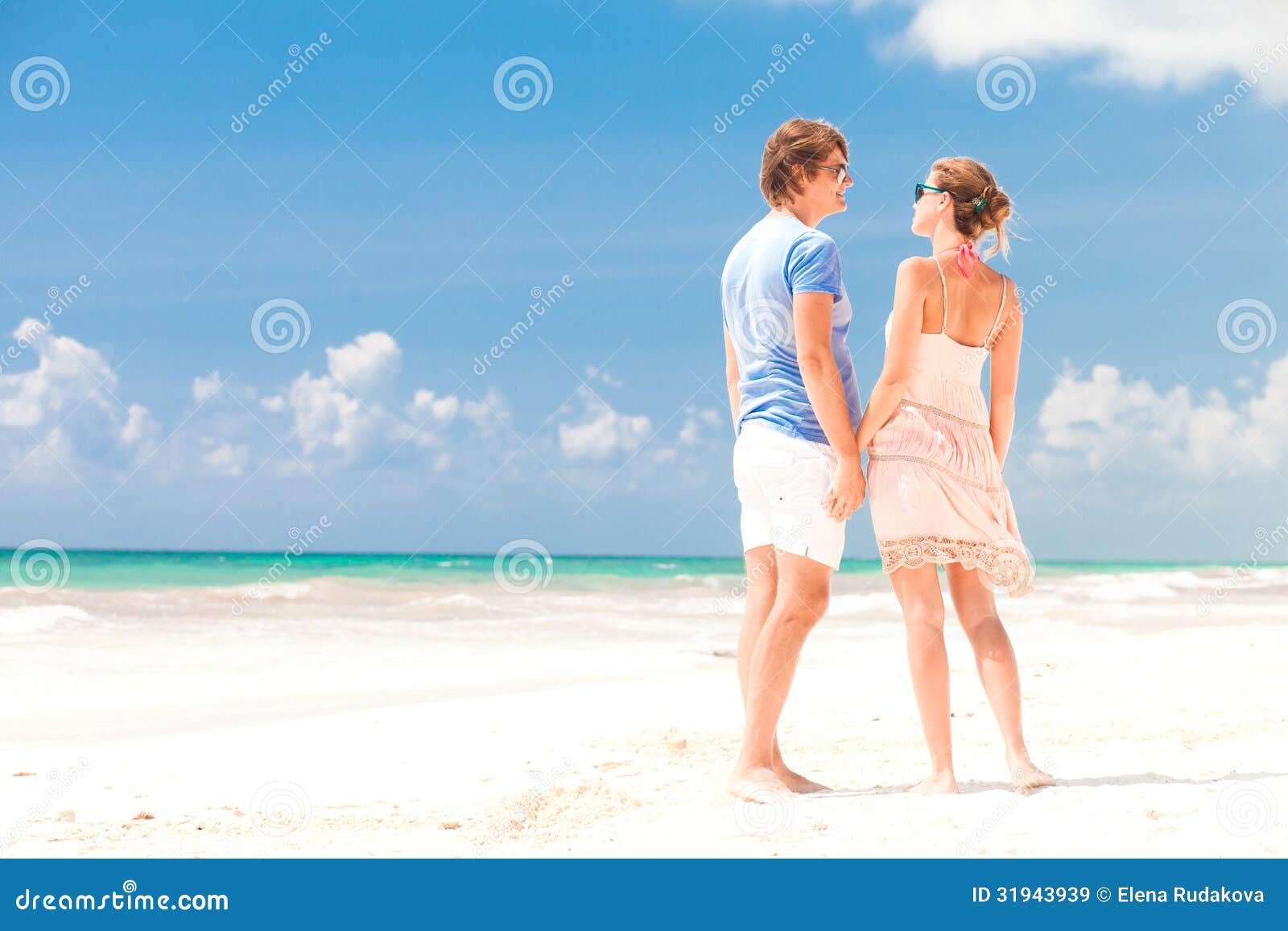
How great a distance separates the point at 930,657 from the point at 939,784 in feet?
1.31

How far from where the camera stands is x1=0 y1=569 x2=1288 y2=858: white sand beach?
A: 3268 millimetres

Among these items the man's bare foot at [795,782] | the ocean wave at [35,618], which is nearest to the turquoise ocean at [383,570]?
the ocean wave at [35,618]

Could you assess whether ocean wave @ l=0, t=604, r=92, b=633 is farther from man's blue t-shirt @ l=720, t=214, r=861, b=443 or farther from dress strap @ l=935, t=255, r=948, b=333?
dress strap @ l=935, t=255, r=948, b=333

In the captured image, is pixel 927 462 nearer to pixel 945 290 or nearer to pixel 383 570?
pixel 945 290

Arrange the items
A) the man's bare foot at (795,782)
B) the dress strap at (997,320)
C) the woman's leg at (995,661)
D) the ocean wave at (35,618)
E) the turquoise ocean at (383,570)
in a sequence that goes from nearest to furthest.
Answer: the woman's leg at (995,661), the dress strap at (997,320), the man's bare foot at (795,782), the ocean wave at (35,618), the turquoise ocean at (383,570)

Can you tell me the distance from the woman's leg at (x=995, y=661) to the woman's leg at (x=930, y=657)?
0.09 m

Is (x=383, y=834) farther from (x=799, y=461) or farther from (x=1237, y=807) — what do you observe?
(x=1237, y=807)

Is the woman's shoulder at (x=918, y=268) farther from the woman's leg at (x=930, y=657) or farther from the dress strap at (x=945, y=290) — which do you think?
the woman's leg at (x=930, y=657)

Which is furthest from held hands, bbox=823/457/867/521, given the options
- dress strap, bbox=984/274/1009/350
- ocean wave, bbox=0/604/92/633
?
ocean wave, bbox=0/604/92/633

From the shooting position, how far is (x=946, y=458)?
3541 mm

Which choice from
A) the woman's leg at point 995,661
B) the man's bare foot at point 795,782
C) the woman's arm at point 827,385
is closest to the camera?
the woman's arm at point 827,385

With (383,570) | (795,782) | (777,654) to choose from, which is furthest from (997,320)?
(383,570)

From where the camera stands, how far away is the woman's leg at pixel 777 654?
11.4 feet

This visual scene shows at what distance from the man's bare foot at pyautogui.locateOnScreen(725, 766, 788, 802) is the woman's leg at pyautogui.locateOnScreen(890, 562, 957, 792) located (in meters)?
0.46
